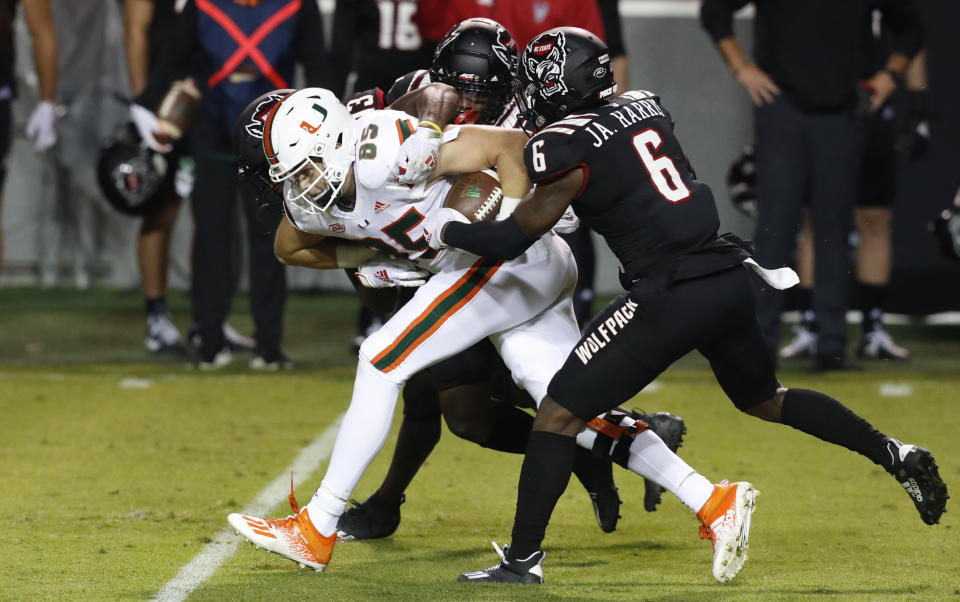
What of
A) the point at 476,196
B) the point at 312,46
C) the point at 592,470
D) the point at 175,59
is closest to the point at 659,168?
the point at 476,196

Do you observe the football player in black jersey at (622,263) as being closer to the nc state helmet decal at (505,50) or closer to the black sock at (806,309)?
the nc state helmet decal at (505,50)

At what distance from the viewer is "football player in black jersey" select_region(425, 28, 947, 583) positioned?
11.5 ft

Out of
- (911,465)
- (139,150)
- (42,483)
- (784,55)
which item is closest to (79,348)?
(139,150)

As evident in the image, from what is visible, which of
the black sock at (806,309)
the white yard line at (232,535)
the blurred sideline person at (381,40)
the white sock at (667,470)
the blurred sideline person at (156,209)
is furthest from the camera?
the black sock at (806,309)

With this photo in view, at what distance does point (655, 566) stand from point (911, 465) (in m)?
0.74

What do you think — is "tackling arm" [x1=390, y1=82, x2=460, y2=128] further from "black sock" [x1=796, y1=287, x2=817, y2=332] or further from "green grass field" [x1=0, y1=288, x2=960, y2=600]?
"black sock" [x1=796, y1=287, x2=817, y2=332]

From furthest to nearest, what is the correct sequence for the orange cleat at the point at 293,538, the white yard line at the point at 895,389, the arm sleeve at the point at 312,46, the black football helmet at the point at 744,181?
the black football helmet at the point at 744,181 < the arm sleeve at the point at 312,46 < the white yard line at the point at 895,389 < the orange cleat at the point at 293,538

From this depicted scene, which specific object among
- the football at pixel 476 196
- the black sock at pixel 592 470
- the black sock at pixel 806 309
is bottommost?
the black sock at pixel 806 309

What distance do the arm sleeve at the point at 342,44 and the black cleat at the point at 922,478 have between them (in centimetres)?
422

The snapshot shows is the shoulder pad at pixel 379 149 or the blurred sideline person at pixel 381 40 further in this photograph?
the blurred sideline person at pixel 381 40

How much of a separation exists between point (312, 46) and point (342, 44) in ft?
0.57

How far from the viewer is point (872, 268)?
26.2ft

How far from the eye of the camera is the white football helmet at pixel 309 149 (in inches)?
144

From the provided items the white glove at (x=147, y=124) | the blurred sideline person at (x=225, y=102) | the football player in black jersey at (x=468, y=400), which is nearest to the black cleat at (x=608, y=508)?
the football player in black jersey at (x=468, y=400)
